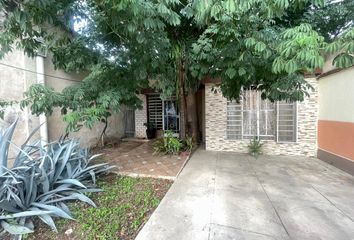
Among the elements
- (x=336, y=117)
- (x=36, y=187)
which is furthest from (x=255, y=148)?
(x=36, y=187)

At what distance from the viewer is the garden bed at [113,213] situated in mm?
2695

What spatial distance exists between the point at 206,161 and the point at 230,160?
774 millimetres

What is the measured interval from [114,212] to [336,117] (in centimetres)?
602

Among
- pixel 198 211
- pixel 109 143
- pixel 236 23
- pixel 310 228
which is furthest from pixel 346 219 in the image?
pixel 109 143

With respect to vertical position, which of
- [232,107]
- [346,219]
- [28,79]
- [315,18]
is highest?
[315,18]

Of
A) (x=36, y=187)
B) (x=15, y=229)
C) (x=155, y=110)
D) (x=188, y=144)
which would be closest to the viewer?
(x=15, y=229)

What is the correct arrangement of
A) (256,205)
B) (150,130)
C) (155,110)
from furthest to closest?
(155,110) < (150,130) < (256,205)

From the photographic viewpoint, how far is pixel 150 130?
1039 cm

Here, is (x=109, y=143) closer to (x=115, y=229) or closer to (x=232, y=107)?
(x=232, y=107)

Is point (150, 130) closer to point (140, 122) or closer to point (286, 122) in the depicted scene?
point (140, 122)

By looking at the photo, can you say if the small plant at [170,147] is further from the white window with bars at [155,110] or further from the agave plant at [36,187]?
the white window with bars at [155,110]

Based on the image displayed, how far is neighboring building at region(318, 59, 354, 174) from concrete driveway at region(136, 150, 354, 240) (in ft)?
1.58

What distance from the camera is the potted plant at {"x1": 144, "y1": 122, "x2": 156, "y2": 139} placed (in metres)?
10.4

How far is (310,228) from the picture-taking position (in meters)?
2.83
